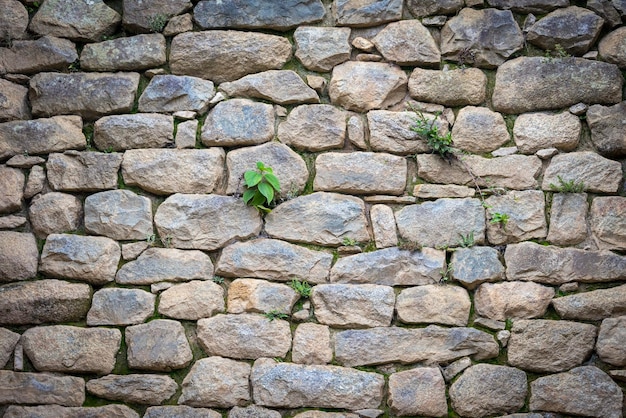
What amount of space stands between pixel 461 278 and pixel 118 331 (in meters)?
1.68

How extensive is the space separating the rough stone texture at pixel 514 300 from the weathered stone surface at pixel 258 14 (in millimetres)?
1691

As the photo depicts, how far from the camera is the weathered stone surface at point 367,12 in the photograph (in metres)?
3.38

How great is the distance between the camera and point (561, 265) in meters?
3.06

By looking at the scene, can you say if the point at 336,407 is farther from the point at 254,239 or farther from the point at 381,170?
the point at 381,170

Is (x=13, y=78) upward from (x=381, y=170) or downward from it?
upward

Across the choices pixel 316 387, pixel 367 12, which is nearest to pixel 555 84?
pixel 367 12

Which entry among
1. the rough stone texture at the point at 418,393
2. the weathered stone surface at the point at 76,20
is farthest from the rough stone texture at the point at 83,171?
the rough stone texture at the point at 418,393

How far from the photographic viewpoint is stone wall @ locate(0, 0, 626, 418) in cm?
298

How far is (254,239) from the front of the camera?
3158 millimetres

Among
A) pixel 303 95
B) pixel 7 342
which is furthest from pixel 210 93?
pixel 7 342

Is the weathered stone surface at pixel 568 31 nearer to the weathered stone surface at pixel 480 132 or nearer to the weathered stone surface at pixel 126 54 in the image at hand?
the weathered stone surface at pixel 480 132

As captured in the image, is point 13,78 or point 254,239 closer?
point 254,239

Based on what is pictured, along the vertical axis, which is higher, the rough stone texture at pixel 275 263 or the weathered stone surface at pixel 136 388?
the rough stone texture at pixel 275 263

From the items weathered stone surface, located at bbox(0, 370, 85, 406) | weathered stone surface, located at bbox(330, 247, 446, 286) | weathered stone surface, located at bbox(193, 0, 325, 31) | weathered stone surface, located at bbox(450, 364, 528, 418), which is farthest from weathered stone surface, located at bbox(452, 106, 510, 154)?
weathered stone surface, located at bbox(0, 370, 85, 406)
